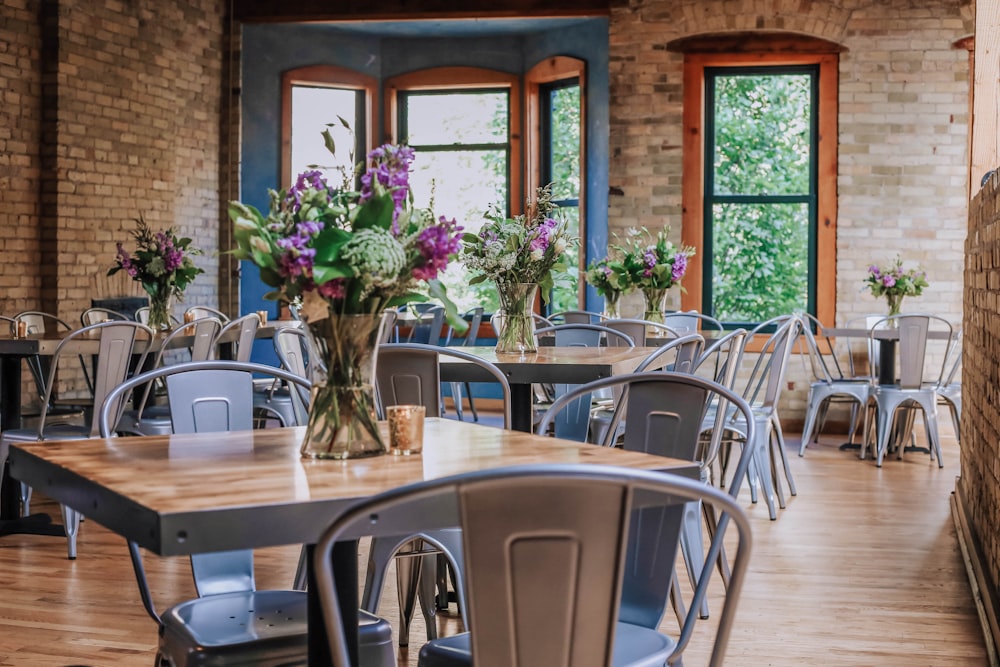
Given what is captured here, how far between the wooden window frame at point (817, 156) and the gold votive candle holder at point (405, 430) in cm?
693

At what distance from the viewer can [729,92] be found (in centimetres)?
873

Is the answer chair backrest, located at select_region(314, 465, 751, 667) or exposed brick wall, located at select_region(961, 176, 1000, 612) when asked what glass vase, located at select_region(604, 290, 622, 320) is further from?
chair backrest, located at select_region(314, 465, 751, 667)

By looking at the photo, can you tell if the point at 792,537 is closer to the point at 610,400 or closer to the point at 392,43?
the point at 610,400

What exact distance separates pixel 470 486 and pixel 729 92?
797cm

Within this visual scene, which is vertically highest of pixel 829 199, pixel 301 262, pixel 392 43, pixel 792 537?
pixel 392 43

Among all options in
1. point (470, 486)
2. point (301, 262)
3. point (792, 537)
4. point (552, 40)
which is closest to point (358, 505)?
point (470, 486)

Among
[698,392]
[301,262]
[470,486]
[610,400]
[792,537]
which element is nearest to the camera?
[470,486]

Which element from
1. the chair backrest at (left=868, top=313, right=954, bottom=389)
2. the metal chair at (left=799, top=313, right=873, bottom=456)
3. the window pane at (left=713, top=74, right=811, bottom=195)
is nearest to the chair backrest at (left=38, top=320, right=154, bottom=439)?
the metal chair at (left=799, top=313, right=873, bottom=456)

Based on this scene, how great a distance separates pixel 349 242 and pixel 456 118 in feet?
26.4

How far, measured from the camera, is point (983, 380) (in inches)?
159

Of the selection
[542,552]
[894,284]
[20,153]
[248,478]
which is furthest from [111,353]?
[894,284]

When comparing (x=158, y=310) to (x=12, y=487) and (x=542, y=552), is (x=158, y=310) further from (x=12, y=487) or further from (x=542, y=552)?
(x=542, y=552)

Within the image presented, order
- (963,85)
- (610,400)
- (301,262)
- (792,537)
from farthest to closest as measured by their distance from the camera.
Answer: (963,85)
(610,400)
(792,537)
(301,262)

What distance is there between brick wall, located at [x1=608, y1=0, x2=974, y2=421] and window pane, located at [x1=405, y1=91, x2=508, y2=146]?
1.75 m
